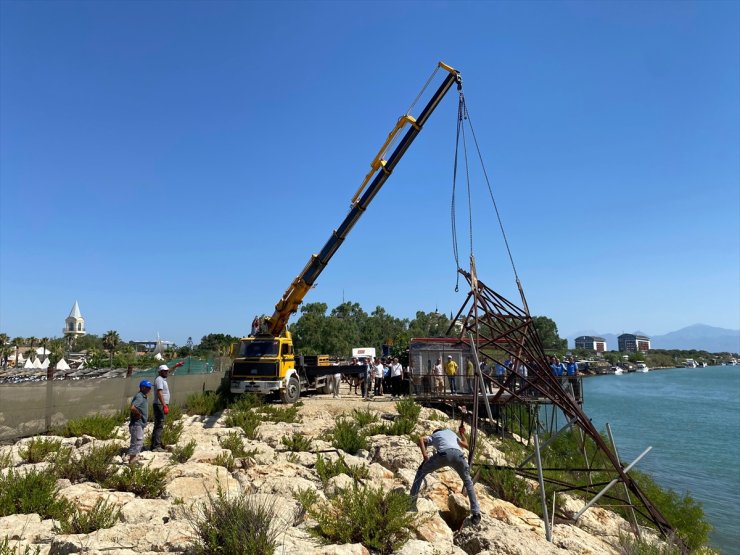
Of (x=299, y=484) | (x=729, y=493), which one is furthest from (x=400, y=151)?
(x=729, y=493)

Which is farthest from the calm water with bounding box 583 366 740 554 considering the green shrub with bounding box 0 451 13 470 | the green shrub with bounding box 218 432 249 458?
the green shrub with bounding box 0 451 13 470

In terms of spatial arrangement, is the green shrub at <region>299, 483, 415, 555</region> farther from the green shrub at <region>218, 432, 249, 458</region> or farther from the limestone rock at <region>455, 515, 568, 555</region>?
the green shrub at <region>218, 432, 249, 458</region>

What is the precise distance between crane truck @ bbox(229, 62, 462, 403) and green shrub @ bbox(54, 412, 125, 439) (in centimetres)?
601

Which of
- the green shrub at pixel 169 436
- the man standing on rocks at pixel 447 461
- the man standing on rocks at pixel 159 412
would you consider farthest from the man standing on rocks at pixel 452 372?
the man standing on rocks at pixel 447 461

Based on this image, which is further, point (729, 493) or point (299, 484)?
point (729, 493)

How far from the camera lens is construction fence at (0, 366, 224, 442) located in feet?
39.4

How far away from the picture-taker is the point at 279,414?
15.7 metres

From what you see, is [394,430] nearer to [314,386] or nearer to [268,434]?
[268,434]

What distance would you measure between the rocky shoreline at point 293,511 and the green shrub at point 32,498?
0.72ft

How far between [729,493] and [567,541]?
612 inches

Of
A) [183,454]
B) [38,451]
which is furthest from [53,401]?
[183,454]

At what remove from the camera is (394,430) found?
1295cm

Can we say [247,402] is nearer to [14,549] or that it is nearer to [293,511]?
[293,511]

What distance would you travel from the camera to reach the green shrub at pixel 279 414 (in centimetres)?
1522
